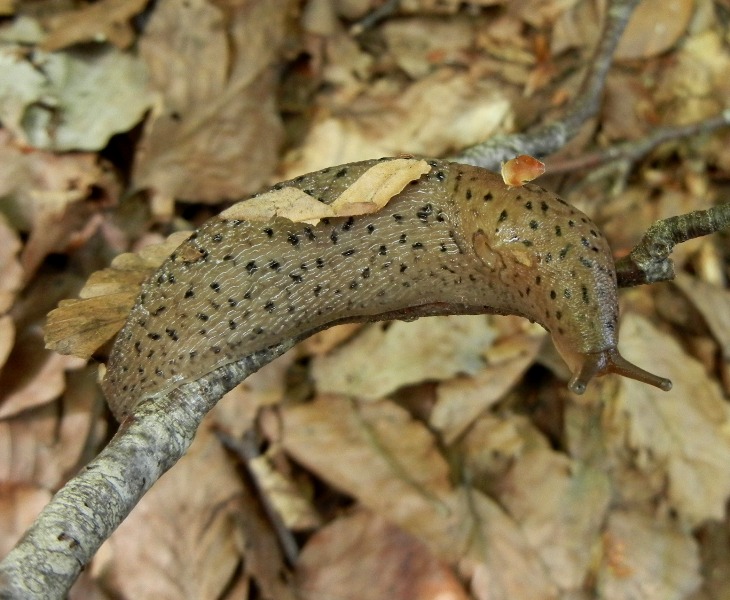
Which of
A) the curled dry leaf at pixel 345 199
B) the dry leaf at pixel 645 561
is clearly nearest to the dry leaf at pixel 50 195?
the curled dry leaf at pixel 345 199

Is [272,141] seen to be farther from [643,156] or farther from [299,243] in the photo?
[643,156]

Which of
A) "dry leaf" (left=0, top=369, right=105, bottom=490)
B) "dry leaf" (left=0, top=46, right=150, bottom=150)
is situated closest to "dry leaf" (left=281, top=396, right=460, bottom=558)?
"dry leaf" (left=0, top=369, right=105, bottom=490)

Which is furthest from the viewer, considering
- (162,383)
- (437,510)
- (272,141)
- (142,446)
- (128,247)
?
(272,141)

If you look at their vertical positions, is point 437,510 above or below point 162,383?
below

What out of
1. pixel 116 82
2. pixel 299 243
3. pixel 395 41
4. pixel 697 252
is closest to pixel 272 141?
pixel 116 82

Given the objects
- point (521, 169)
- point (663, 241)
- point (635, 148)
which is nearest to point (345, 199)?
point (521, 169)

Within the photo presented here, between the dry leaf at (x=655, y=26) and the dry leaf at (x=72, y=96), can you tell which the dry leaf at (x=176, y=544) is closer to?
the dry leaf at (x=72, y=96)

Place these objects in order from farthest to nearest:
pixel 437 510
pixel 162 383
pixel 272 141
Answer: pixel 272 141 → pixel 437 510 → pixel 162 383
